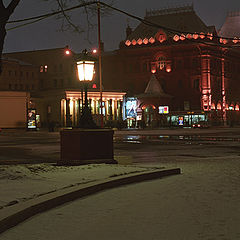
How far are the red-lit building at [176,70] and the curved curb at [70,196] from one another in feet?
216

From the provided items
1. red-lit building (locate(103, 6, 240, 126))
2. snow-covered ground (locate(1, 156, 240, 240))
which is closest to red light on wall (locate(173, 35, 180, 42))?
red-lit building (locate(103, 6, 240, 126))

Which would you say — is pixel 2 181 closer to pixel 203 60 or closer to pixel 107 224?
pixel 107 224

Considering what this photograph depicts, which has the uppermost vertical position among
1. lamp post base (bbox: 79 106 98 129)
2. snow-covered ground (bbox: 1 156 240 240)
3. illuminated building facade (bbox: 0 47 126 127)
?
illuminated building facade (bbox: 0 47 126 127)

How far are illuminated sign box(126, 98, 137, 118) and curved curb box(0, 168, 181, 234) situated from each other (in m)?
69.3

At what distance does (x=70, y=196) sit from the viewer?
27.1 feet

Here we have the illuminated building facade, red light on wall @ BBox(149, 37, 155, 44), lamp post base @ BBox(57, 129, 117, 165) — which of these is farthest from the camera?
red light on wall @ BBox(149, 37, 155, 44)

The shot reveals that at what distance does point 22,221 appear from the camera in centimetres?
670

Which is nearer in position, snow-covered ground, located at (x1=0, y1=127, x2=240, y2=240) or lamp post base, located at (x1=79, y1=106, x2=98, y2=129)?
snow-covered ground, located at (x1=0, y1=127, x2=240, y2=240)

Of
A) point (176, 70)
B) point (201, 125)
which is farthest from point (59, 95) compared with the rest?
point (176, 70)

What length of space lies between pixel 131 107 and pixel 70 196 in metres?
73.7

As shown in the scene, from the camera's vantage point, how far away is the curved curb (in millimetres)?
6414

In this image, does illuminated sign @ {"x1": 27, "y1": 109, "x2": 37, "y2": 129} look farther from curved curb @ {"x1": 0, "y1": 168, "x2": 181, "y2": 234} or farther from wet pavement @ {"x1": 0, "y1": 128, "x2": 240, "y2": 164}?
curved curb @ {"x1": 0, "y1": 168, "x2": 181, "y2": 234}

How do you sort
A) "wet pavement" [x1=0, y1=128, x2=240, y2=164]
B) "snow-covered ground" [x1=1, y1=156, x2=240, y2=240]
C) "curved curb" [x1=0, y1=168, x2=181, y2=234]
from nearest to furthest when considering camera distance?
1. "snow-covered ground" [x1=1, y1=156, x2=240, y2=240]
2. "curved curb" [x1=0, y1=168, x2=181, y2=234]
3. "wet pavement" [x1=0, y1=128, x2=240, y2=164]

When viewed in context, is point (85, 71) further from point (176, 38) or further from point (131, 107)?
point (176, 38)
